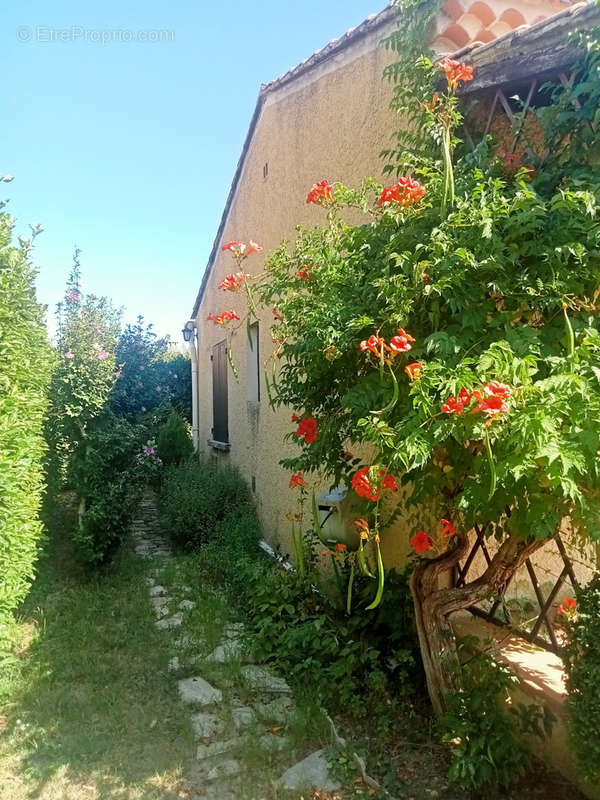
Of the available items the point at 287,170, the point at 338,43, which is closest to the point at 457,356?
the point at 338,43

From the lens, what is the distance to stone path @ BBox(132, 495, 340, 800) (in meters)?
2.89

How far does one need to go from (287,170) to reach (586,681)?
20.8 ft

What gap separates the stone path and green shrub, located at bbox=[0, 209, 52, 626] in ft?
4.75

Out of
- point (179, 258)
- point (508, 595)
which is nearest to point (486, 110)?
point (508, 595)

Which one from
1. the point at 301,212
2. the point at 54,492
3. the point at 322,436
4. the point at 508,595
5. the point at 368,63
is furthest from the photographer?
the point at 54,492

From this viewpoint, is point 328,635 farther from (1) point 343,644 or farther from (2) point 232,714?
(2) point 232,714

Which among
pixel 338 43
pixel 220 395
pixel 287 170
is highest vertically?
pixel 338 43

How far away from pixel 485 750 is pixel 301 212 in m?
5.48

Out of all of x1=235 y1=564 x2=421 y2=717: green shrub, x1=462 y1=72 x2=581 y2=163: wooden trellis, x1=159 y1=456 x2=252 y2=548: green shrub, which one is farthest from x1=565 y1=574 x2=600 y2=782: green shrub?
x1=159 y1=456 x2=252 y2=548: green shrub

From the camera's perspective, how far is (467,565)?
3492 millimetres

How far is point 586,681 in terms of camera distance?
7.20 ft

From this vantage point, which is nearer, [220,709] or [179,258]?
[220,709]

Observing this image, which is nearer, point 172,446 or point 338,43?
point 338,43

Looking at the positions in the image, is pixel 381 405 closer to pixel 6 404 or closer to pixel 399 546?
pixel 399 546
